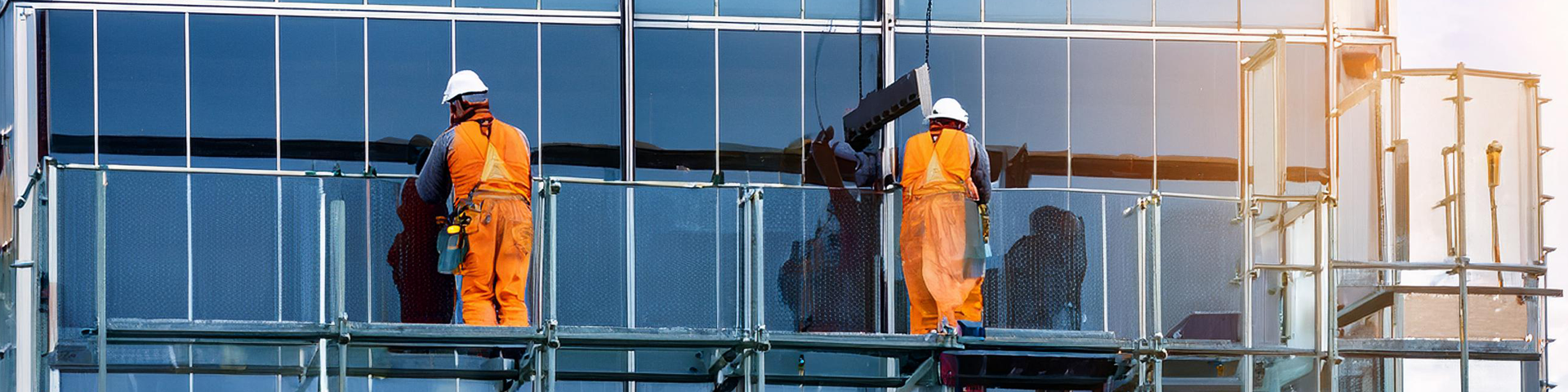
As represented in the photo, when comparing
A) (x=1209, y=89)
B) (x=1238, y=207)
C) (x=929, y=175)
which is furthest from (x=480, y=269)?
(x=1209, y=89)

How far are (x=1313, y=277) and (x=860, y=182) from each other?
3919 mm

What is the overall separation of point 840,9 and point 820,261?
3972 mm

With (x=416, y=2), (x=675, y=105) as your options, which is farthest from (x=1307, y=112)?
(x=416, y=2)

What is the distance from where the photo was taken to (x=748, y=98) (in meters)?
25.1

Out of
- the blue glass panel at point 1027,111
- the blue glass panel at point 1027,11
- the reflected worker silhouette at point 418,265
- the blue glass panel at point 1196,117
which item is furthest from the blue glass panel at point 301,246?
the blue glass panel at point 1196,117

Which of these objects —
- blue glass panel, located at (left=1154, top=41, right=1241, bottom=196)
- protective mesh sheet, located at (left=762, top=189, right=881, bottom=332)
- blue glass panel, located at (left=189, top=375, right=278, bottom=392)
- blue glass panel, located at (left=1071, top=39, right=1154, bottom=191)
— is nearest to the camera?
blue glass panel, located at (left=189, top=375, right=278, bottom=392)

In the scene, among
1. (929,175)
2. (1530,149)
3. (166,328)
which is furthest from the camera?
(1530,149)

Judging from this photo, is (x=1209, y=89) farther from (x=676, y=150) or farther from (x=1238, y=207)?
(x=676, y=150)

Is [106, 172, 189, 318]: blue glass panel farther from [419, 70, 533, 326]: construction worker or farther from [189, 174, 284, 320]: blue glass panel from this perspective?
[419, 70, 533, 326]: construction worker

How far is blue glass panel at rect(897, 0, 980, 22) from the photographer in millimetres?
25359

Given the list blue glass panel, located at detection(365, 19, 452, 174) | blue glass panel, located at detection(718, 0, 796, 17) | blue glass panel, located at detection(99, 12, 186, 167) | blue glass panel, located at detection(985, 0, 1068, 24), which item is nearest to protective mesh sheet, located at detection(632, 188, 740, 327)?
blue glass panel, located at detection(365, 19, 452, 174)

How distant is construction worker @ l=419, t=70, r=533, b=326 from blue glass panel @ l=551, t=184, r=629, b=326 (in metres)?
0.27

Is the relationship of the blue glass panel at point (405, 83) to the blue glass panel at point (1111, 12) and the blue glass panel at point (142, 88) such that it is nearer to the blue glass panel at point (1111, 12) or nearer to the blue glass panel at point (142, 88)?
the blue glass panel at point (142, 88)

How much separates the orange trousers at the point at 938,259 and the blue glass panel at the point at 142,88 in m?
6.26
